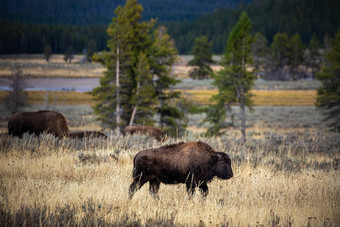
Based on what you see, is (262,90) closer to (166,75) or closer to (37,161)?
(166,75)

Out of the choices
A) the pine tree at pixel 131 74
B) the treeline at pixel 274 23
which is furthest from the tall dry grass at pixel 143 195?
the treeline at pixel 274 23

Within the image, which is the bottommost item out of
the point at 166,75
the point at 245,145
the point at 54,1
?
the point at 245,145

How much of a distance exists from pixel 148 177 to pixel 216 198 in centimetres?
129

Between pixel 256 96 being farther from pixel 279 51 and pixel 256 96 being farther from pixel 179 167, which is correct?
pixel 179 167

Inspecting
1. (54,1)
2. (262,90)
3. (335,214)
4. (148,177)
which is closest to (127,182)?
(148,177)

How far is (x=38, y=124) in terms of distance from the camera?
13.9 metres

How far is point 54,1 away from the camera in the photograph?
153 ft

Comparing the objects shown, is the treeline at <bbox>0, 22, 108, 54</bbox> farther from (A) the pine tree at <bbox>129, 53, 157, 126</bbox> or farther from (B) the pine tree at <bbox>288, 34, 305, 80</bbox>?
(B) the pine tree at <bbox>288, 34, 305, 80</bbox>

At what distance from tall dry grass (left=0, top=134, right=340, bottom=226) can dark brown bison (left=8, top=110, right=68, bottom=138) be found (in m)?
3.69

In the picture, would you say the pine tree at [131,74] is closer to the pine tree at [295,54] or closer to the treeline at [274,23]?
the pine tree at [295,54]

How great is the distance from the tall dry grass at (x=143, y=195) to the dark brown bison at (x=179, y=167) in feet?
0.88

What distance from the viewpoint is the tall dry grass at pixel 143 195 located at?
5.34 m

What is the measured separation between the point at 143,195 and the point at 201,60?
83387 mm

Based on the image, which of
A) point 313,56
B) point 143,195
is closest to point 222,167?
point 143,195
